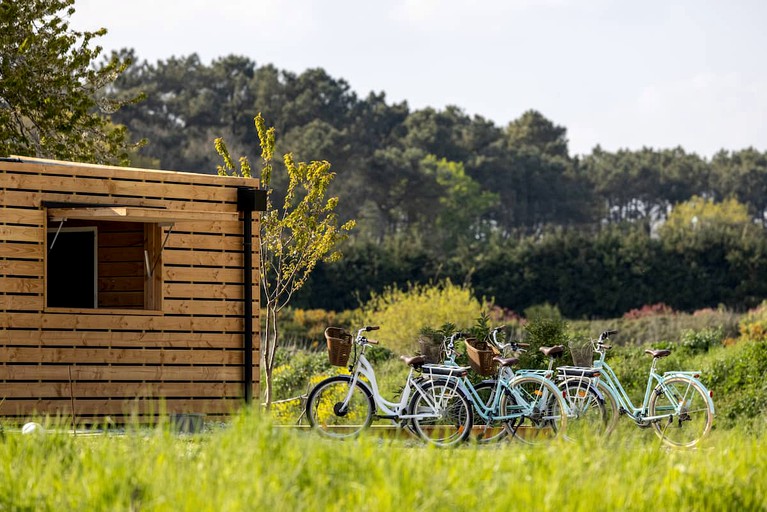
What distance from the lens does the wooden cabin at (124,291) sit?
11781mm

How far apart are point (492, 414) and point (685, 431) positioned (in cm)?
174

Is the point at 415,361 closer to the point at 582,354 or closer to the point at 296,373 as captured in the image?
the point at 582,354

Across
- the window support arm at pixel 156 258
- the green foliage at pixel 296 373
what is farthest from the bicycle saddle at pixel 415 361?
the green foliage at pixel 296 373

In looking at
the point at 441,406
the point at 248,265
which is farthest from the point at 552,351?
the point at 248,265

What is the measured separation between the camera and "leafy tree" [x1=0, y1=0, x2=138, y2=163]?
18.1 meters

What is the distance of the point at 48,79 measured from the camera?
18359mm

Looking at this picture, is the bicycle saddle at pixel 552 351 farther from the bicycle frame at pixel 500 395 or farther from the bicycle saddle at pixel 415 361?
the bicycle saddle at pixel 415 361

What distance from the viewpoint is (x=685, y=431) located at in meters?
10.5

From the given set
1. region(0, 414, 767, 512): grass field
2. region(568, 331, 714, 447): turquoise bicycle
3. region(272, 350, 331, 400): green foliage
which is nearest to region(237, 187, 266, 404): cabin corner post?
region(568, 331, 714, 447): turquoise bicycle

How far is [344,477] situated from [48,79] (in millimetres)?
13399

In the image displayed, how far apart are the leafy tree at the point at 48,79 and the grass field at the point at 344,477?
1147 cm

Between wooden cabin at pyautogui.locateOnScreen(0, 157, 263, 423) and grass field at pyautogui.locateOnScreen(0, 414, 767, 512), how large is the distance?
14.1 ft

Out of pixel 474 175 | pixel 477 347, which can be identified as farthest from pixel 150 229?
pixel 474 175

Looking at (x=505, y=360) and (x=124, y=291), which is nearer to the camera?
(x=505, y=360)
